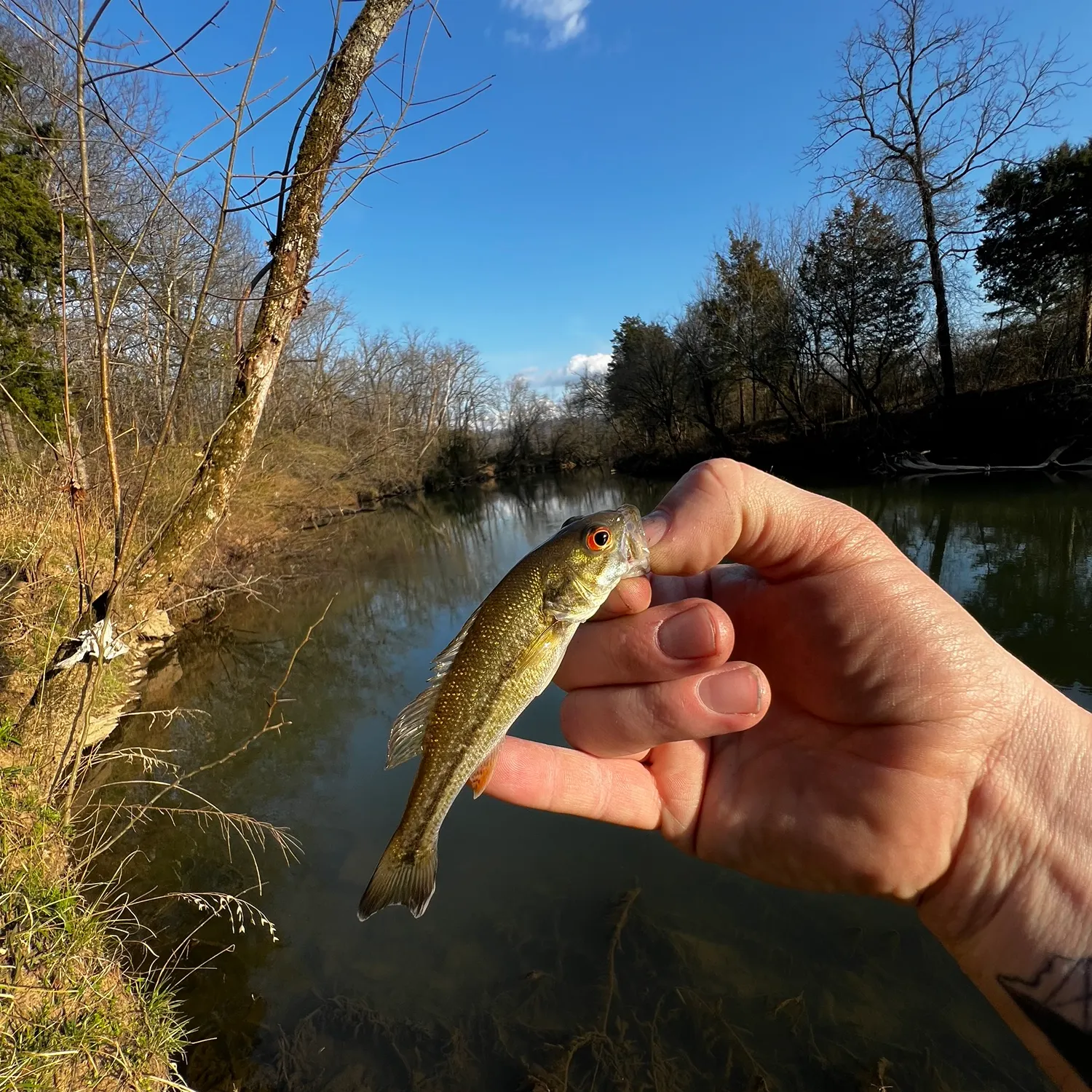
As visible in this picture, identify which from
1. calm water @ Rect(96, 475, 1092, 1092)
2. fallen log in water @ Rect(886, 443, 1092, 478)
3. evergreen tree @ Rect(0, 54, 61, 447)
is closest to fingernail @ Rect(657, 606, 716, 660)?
calm water @ Rect(96, 475, 1092, 1092)

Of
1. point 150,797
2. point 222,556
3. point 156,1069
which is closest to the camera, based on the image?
point 156,1069

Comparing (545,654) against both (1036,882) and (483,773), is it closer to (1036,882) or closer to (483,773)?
(483,773)

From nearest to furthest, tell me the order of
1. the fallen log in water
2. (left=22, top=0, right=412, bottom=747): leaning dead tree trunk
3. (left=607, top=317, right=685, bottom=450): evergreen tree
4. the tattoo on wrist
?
the tattoo on wrist, (left=22, top=0, right=412, bottom=747): leaning dead tree trunk, the fallen log in water, (left=607, top=317, right=685, bottom=450): evergreen tree

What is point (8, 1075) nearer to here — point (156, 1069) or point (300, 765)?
point (156, 1069)

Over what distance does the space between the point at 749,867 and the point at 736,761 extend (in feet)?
1.45

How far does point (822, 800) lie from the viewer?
90.2 inches

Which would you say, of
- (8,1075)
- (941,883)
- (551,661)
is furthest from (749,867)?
(8,1075)

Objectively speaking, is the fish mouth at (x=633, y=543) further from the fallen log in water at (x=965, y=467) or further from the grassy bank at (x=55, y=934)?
the fallen log in water at (x=965, y=467)

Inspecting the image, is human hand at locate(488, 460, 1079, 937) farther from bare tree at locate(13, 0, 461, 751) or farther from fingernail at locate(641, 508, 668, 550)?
bare tree at locate(13, 0, 461, 751)

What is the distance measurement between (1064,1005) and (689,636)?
1.70 meters

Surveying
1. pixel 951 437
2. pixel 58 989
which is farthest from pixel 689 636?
pixel 951 437

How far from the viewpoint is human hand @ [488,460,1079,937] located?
2.12 m

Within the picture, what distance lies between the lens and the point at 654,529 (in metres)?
2.19

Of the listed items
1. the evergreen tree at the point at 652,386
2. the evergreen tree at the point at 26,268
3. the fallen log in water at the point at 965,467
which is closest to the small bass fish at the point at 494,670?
the evergreen tree at the point at 26,268
